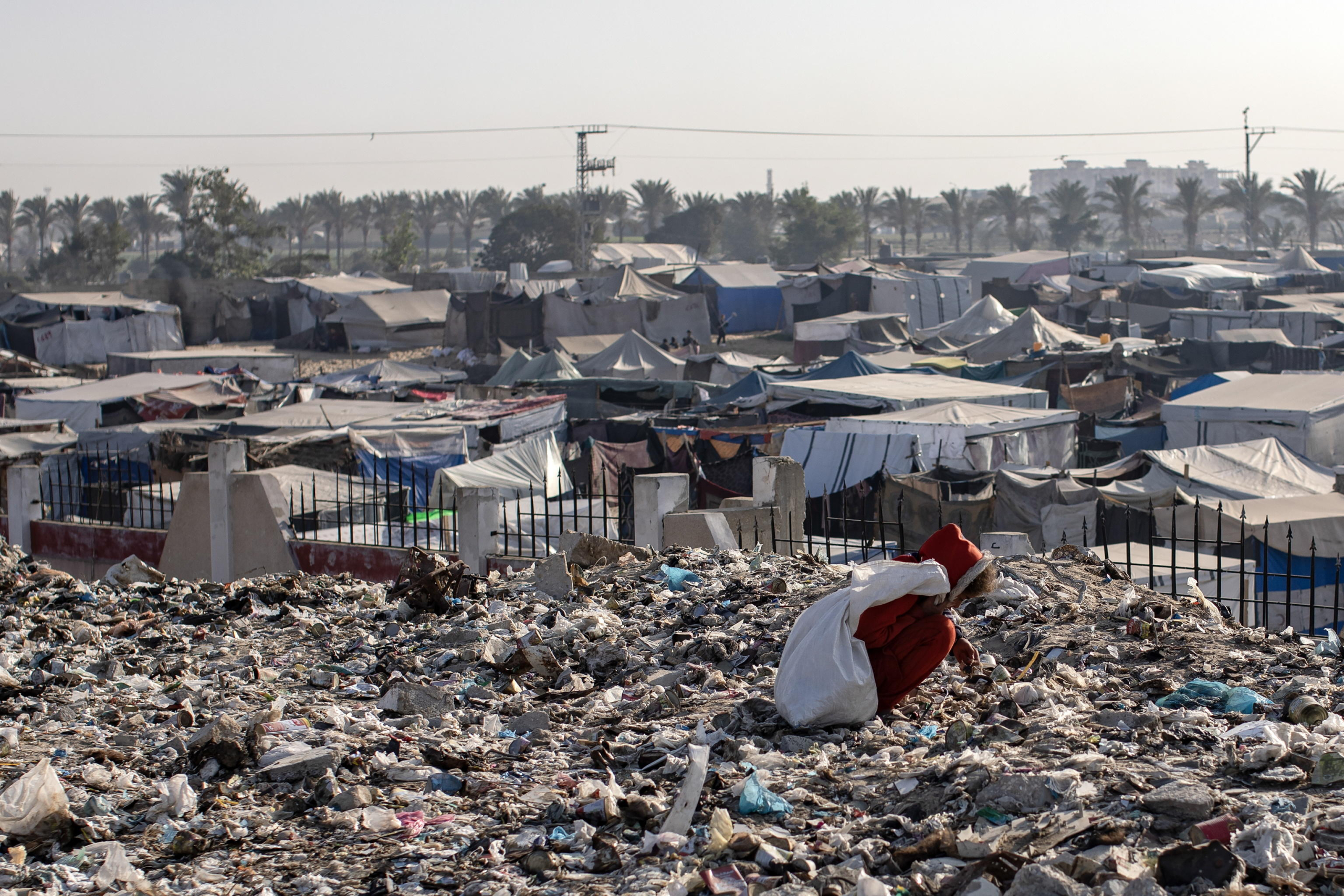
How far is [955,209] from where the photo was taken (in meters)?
70.5

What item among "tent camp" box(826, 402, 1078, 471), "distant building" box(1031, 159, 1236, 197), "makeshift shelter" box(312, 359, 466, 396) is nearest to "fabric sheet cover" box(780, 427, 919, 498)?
"tent camp" box(826, 402, 1078, 471)

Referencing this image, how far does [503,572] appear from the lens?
9258 millimetres

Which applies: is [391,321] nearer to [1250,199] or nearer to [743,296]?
[743,296]

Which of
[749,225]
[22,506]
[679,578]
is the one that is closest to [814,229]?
[749,225]

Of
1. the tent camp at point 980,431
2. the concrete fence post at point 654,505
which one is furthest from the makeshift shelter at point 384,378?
the concrete fence post at point 654,505

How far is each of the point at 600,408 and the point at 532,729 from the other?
17847 mm

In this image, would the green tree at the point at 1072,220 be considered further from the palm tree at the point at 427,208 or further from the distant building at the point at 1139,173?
the distant building at the point at 1139,173

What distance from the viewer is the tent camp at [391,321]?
40281 millimetres

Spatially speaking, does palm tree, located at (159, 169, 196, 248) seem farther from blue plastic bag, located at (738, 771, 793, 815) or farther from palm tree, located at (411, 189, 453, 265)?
blue plastic bag, located at (738, 771, 793, 815)

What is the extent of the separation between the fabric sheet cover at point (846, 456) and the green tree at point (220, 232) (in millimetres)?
43658

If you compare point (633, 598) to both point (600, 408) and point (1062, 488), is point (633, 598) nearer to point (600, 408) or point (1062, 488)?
point (1062, 488)

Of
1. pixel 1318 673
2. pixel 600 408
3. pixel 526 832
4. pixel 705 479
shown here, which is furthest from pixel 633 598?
pixel 600 408

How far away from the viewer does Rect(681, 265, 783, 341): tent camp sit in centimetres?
4259

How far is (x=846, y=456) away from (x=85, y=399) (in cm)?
1444
